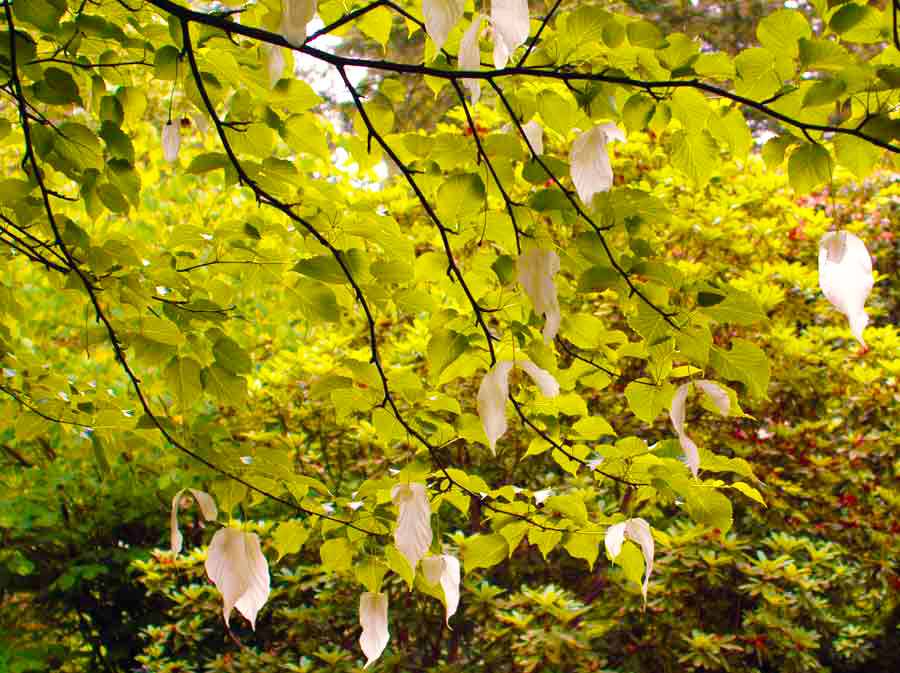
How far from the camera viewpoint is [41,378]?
1755 millimetres

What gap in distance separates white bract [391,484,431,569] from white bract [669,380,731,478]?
325mm

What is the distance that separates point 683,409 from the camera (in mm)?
1015

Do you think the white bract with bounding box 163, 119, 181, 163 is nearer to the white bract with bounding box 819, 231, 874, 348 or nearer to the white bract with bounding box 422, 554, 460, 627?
the white bract with bounding box 422, 554, 460, 627

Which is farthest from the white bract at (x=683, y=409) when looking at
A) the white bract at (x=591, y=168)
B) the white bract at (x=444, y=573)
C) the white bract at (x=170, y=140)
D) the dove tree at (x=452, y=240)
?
the white bract at (x=170, y=140)

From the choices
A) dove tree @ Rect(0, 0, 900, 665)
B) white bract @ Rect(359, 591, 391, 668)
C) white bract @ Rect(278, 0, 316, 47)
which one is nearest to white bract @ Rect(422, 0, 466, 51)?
dove tree @ Rect(0, 0, 900, 665)

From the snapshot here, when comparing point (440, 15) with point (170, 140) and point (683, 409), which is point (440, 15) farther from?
point (170, 140)

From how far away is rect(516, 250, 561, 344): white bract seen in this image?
98 cm

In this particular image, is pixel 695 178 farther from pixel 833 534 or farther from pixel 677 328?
pixel 833 534

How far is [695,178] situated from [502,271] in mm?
341

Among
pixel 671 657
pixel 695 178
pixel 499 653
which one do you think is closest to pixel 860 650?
pixel 671 657

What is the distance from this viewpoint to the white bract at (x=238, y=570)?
104 cm

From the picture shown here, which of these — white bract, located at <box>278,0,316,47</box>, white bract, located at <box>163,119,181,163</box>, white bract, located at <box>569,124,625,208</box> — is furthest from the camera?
white bract, located at <box>163,119,181,163</box>

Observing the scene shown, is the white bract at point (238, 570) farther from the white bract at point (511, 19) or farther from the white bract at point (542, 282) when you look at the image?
the white bract at point (511, 19)

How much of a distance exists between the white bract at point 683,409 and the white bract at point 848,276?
20 centimetres
